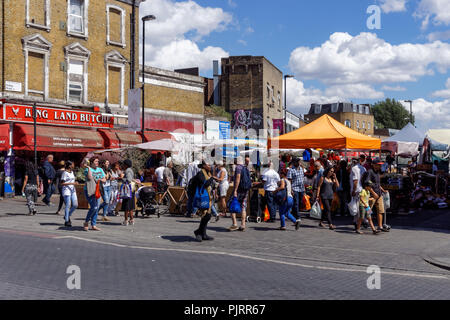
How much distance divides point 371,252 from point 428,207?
9601 millimetres

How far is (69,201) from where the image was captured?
13328 millimetres

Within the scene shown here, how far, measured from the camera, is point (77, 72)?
2683cm

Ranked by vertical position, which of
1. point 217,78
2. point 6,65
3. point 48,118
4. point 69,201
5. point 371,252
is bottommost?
point 371,252

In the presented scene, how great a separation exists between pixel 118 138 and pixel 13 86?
622cm

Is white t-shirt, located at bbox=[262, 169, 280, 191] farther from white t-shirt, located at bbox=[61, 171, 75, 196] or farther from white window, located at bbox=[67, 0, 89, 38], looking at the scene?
white window, located at bbox=[67, 0, 89, 38]

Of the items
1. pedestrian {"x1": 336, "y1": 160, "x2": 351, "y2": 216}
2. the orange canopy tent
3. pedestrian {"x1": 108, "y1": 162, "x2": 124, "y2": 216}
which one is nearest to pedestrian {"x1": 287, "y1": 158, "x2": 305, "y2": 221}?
pedestrian {"x1": 336, "y1": 160, "x2": 351, "y2": 216}

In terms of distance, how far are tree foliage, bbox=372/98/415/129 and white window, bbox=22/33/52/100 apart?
8852cm

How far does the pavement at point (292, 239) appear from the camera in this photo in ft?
30.6

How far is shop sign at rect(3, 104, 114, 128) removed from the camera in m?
23.2

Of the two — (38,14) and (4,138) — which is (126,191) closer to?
(4,138)

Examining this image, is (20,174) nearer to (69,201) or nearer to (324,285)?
(69,201)

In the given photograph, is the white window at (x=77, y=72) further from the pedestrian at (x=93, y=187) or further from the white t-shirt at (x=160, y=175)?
the pedestrian at (x=93, y=187)
